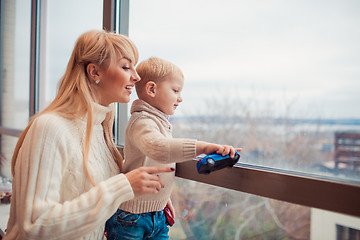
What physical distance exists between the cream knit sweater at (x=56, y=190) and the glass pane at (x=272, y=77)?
1.79 ft

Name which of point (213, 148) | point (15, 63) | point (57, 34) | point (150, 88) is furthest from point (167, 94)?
point (15, 63)

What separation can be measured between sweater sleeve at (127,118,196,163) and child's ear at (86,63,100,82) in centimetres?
28

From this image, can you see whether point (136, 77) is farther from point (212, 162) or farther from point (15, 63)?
point (15, 63)

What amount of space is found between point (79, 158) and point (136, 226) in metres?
0.35

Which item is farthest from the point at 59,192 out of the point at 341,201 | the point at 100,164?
the point at 341,201

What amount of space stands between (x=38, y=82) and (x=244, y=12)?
223cm

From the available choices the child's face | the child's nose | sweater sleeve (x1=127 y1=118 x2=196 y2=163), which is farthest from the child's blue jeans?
the child's nose

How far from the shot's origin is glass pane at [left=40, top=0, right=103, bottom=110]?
2363mm

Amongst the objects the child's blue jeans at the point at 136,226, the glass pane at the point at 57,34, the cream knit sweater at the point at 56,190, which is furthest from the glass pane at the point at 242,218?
the glass pane at the point at 57,34

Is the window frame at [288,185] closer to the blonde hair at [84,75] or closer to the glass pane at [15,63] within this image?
the blonde hair at [84,75]

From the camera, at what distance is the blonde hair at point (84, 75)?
3.66ft

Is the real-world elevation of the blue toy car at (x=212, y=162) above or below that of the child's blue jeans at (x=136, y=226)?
above

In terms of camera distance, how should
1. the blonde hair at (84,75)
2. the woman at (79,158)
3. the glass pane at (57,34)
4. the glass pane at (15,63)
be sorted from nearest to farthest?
the woman at (79,158) < the blonde hair at (84,75) < the glass pane at (57,34) < the glass pane at (15,63)

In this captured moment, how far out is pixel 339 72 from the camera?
37.4 inches
